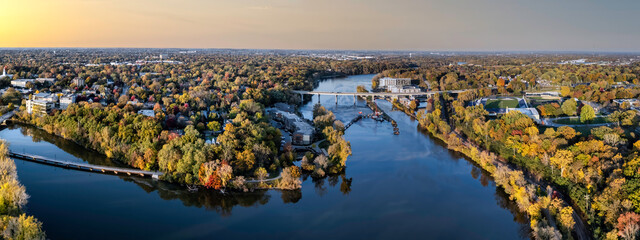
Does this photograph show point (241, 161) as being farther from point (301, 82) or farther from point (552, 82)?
point (552, 82)

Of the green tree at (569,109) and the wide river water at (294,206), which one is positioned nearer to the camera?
the wide river water at (294,206)

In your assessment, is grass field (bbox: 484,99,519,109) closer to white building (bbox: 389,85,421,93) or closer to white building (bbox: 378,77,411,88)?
white building (bbox: 389,85,421,93)

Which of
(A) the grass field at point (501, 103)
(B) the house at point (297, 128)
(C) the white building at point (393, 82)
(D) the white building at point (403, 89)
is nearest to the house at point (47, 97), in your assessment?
(B) the house at point (297, 128)

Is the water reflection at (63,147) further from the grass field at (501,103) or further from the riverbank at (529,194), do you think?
the grass field at (501,103)

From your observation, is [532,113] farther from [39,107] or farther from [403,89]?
[39,107]

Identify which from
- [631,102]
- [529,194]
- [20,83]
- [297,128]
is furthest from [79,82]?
[631,102]

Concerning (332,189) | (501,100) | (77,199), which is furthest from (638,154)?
(77,199)
